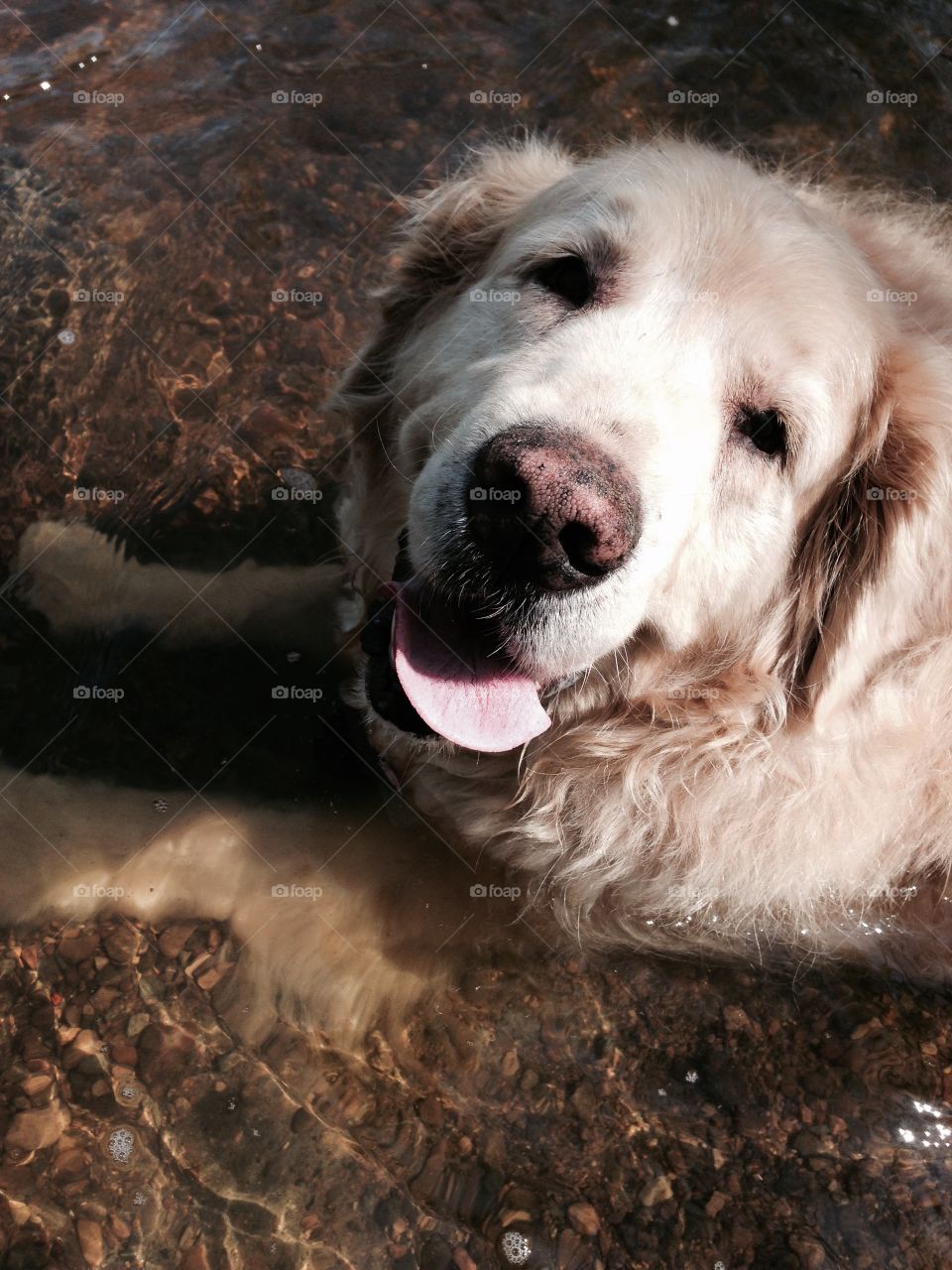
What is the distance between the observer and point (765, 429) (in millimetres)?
2719

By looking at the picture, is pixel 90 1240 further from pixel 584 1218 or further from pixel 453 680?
pixel 453 680

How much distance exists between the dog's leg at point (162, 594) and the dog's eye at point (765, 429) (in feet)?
7.05

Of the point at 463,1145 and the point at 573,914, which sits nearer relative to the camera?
the point at 463,1145

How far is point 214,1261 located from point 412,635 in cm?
197

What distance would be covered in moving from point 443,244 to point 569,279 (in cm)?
87

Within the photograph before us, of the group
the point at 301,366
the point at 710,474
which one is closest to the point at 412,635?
the point at 710,474

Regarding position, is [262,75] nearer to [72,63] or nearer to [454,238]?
[72,63]

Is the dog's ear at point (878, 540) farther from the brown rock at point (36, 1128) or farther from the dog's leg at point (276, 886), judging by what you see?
the brown rock at point (36, 1128)

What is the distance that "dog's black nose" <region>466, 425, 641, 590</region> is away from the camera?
2254mm

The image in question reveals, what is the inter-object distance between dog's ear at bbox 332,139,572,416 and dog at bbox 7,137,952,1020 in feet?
0.06

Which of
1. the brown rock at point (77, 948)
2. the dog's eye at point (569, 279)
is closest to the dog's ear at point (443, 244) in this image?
the dog's eye at point (569, 279)

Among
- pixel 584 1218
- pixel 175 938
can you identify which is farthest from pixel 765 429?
pixel 175 938

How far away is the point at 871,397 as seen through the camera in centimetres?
289

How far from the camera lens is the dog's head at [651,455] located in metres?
2.42
